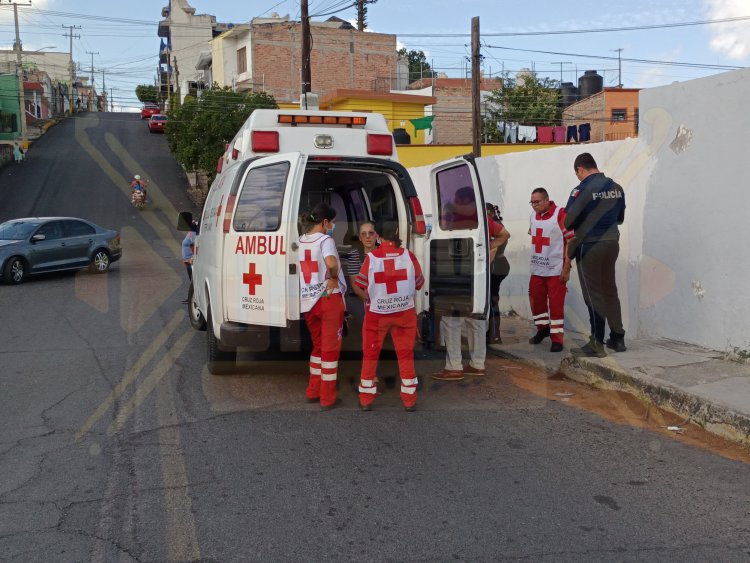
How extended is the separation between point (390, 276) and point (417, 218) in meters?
1.07

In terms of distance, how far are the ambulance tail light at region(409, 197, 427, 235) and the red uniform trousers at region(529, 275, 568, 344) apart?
2052 mm

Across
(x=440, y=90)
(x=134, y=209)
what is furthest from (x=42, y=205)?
(x=440, y=90)

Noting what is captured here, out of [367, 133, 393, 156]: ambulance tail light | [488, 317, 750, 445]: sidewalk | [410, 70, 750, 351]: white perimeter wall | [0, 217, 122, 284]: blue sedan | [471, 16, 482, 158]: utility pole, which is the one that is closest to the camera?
[488, 317, 750, 445]: sidewalk

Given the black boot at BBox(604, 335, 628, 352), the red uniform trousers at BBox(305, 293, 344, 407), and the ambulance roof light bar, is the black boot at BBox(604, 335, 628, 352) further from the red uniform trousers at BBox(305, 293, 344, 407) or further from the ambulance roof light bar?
the ambulance roof light bar

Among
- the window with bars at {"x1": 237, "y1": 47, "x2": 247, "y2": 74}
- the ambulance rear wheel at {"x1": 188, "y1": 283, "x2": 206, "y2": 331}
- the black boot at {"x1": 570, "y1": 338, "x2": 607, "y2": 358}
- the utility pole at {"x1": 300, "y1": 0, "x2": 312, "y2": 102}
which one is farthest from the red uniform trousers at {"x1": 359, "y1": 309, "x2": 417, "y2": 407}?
the window with bars at {"x1": 237, "y1": 47, "x2": 247, "y2": 74}

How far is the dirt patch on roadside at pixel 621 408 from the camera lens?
17.3 ft

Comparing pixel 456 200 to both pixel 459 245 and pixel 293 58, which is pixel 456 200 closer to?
pixel 459 245

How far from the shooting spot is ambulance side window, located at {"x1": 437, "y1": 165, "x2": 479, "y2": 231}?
649 cm

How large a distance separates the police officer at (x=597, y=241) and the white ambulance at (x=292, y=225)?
1410mm

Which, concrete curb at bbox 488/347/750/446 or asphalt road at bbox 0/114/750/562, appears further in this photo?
concrete curb at bbox 488/347/750/446

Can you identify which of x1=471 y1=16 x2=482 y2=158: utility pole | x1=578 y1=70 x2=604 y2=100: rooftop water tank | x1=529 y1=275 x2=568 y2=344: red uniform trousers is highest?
x1=578 y1=70 x2=604 y2=100: rooftop water tank

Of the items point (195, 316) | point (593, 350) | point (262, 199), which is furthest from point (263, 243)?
point (195, 316)

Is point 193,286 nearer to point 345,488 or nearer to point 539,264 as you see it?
point 539,264

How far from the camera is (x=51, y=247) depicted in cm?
1611
